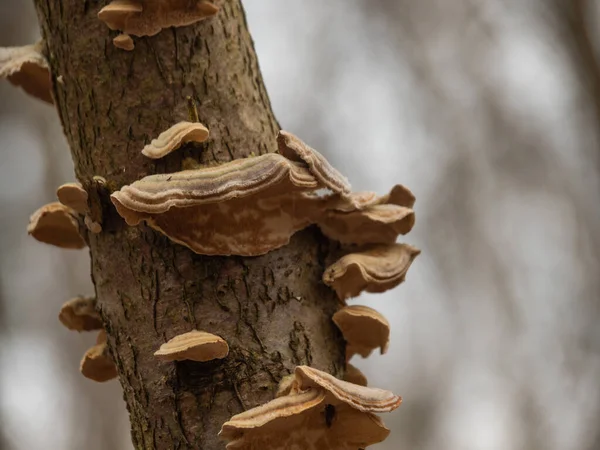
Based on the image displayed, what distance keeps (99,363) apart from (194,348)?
494mm

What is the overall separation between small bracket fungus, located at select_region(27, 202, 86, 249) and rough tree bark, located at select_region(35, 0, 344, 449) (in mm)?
114

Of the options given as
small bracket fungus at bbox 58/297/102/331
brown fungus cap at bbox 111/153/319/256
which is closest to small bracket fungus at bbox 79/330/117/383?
small bracket fungus at bbox 58/297/102/331

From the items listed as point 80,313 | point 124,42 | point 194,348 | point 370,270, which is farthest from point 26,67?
point 370,270

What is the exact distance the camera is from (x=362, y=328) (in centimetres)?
156

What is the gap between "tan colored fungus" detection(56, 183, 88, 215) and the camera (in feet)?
4.49

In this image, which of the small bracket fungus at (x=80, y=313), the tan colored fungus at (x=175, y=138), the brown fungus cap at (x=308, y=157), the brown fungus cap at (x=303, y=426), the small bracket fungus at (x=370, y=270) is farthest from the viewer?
the small bracket fungus at (x=80, y=313)

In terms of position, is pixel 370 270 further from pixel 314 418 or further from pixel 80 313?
pixel 80 313

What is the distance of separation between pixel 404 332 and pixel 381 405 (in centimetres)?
639

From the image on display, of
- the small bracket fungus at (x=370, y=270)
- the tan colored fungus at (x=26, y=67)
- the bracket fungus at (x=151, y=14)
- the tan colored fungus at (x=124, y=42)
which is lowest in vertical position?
the small bracket fungus at (x=370, y=270)

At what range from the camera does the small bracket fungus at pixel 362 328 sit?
152cm

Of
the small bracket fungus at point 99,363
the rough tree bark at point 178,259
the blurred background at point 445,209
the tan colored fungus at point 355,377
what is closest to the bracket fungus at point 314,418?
the rough tree bark at point 178,259

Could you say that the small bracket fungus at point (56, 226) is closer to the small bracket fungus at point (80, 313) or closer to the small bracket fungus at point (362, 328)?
the small bracket fungus at point (80, 313)

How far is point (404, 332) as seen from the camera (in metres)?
7.41

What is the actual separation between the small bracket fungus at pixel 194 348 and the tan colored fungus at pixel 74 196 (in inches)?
16.8
